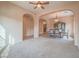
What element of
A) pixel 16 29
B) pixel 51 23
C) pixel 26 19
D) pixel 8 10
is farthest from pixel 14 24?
pixel 51 23

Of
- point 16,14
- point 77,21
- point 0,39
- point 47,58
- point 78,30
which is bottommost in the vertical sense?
point 47,58

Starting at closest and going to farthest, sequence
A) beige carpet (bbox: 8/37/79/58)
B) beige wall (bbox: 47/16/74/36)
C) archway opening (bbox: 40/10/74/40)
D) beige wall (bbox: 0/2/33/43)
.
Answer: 1. beige carpet (bbox: 8/37/79/58)
2. beige wall (bbox: 0/2/33/43)
3. archway opening (bbox: 40/10/74/40)
4. beige wall (bbox: 47/16/74/36)

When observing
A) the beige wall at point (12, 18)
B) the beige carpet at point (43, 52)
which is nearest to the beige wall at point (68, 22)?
the beige wall at point (12, 18)

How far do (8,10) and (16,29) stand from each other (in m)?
1.71

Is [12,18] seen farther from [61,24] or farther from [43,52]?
[61,24]

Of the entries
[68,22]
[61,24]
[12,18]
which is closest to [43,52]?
[12,18]

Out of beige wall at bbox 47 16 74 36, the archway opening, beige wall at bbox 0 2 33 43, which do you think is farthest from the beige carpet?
beige wall at bbox 47 16 74 36

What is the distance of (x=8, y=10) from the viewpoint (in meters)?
7.42

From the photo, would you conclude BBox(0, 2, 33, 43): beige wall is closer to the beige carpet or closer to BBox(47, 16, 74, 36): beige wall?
the beige carpet

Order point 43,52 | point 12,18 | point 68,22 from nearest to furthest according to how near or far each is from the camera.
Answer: point 43,52
point 12,18
point 68,22

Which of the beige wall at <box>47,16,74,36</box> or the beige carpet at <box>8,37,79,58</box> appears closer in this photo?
the beige carpet at <box>8,37,79,58</box>

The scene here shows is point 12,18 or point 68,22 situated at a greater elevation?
point 68,22

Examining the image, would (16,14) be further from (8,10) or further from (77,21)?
(77,21)

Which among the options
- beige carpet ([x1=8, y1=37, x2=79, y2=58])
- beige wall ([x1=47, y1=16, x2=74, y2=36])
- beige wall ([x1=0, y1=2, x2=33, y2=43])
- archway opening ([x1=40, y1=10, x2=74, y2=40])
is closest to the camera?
beige carpet ([x1=8, y1=37, x2=79, y2=58])
